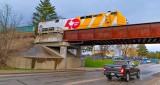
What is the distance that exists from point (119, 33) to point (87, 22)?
19.7ft

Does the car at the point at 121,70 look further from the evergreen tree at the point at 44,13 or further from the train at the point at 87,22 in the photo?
the evergreen tree at the point at 44,13

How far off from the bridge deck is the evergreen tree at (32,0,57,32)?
4704 centimetres

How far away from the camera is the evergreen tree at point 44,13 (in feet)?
271

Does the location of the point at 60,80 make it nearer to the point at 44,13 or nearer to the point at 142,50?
the point at 44,13

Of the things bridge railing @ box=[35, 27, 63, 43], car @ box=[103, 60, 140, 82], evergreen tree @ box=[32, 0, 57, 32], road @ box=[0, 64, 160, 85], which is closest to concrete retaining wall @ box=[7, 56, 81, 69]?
bridge railing @ box=[35, 27, 63, 43]

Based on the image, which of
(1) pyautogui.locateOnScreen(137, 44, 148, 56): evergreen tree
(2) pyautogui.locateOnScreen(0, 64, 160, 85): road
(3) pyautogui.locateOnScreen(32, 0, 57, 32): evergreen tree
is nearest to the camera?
(2) pyautogui.locateOnScreen(0, 64, 160, 85): road

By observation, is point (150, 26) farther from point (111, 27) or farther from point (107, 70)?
point (107, 70)

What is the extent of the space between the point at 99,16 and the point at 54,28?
10540 mm

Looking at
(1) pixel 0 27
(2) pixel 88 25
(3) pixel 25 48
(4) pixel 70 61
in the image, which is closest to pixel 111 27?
(2) pixel 88 25

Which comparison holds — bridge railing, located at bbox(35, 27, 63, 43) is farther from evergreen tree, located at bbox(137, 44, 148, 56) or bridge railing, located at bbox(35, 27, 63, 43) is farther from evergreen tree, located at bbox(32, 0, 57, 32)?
evergreen tree, located at bbox(137, 44, 148, 56)

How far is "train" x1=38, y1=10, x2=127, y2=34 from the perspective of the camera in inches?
1233

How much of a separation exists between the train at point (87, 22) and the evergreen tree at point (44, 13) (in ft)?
136

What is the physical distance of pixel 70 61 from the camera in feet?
131

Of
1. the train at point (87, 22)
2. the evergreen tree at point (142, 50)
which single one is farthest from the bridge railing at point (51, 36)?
the evergreen tree at point (142, 50)
